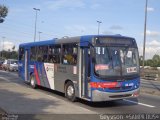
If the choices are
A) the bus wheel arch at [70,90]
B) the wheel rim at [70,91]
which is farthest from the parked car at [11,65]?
the wheel rim at [70,91]

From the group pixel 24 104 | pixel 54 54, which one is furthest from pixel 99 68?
pixel 54 54

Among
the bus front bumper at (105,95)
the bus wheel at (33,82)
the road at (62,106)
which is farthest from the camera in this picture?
the bus wheel at (33,82)

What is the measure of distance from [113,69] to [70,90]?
273 centimetres

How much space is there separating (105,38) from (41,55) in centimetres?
647

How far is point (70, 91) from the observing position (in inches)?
625

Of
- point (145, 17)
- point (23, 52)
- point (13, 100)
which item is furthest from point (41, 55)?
point (145, 17)

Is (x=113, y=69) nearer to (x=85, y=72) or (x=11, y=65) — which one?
(x=85, y=72)

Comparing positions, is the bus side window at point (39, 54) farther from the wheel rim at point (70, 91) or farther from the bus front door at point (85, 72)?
the bus front door at point (85, 72)

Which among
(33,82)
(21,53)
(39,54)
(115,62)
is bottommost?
(33,82)

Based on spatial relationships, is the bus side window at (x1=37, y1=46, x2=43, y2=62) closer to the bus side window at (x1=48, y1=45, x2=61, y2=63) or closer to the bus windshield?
the bus side window at (x1=48, y1=45, x2=61, y2=63)

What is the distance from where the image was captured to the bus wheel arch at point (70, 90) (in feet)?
51.1

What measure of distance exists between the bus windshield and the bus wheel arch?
2.17 meters

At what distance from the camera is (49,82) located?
18641 millimetres

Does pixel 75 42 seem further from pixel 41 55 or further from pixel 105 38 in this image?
pixel 41 55
